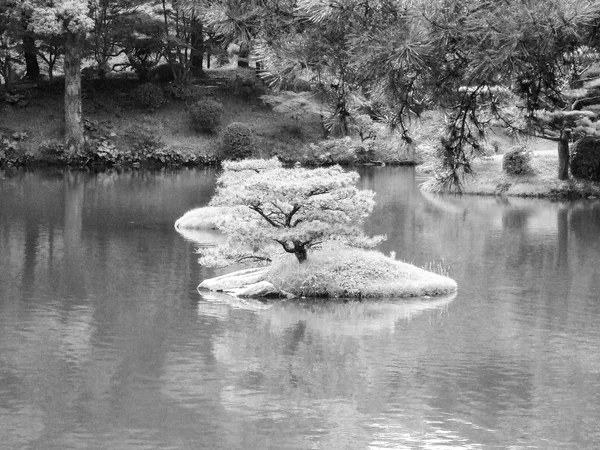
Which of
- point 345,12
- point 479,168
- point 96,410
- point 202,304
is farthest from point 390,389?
point 479,168

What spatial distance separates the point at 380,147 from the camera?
38.2 metres

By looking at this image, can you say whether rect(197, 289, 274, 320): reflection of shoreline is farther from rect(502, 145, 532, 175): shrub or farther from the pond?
rect(502, 145, 532, 175): shrub

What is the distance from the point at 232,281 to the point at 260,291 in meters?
0.73

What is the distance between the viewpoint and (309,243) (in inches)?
585

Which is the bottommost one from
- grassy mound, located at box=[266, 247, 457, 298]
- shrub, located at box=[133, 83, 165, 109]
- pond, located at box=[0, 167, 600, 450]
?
pond, located at box=[0, 167, 600, 450]

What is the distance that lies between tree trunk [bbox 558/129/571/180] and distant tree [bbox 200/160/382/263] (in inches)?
529

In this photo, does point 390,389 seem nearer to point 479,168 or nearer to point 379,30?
point 379,30

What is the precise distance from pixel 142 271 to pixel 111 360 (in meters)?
5.09

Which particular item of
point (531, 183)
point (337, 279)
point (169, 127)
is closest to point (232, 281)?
point (337, 279)

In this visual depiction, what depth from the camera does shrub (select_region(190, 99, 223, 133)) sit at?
36062 millimetres

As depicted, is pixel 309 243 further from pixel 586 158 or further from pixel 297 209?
pixel 586 158

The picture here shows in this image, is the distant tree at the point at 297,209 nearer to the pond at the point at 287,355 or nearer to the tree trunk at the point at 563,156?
the pond at the point at 287,355

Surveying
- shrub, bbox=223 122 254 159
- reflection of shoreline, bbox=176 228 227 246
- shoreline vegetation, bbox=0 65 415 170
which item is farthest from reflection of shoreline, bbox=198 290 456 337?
shrub, bbox=223 122 254 159

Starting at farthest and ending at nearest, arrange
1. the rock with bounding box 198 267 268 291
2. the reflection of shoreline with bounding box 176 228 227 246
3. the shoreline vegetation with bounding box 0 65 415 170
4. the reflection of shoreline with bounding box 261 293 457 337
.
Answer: the shoreline vegetation with bounding box 0 65 415 170 → the reflection of shoreline with bounding box 176 228 227 246 → the rock with bounding box 198 267 268 291 → the reflection of shoreline with bounding box 261 293 457 337
